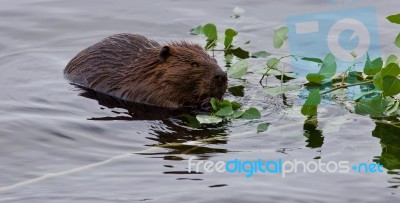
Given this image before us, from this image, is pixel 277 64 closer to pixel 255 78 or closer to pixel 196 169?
pixel 255 78

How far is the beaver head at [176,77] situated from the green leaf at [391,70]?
1.17 metres

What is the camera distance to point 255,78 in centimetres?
754

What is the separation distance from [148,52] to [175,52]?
263 millimetres

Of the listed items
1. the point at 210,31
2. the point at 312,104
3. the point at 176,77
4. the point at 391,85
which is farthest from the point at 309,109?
the point at 210,31

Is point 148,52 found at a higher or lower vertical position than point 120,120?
higher

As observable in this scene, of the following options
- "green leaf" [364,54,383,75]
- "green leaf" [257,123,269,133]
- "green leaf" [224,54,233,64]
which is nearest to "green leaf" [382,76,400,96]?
"green leaf" [364,54,383,75]

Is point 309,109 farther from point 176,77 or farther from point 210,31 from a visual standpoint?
point 210,31

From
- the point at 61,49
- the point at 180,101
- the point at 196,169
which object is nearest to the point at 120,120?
the point at 180,101

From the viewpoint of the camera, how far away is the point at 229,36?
8031 mm

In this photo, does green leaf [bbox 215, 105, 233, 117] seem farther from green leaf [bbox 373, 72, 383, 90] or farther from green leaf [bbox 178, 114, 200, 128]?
green leaf [bbox 373, 72, 383, 90]

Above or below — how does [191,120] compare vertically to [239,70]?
below

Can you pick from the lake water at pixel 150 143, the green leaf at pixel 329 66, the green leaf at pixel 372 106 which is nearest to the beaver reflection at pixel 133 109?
the lake water at pixel 150 143

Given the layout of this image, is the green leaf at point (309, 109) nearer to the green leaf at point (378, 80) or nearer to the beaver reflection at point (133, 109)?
the green leaf at point (378, 80)

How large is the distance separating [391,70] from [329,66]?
55 centimetres
